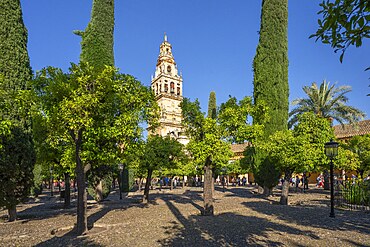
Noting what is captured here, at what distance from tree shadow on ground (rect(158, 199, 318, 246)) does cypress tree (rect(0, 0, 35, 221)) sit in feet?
22.3

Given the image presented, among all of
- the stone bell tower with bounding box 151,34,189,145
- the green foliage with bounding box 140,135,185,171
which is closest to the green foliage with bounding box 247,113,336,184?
the green foliage with bounding box 140,135,185,171

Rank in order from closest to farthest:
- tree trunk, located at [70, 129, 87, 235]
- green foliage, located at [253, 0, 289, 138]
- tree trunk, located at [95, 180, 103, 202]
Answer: tree trunk, located at [70, 129, 87, 235] < tree trunk, located at [95, 180, 103, 202] < green foliage, located at [253, 0, 289, 138]

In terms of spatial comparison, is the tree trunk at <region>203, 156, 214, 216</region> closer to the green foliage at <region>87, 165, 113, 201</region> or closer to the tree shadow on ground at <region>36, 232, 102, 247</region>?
the tree shadow on ground at <region>36, 232, 102, 247</region>

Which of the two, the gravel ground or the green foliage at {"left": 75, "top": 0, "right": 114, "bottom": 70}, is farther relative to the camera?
the green foliage at {"left": 75, "top": 0, "right": 114, "bottom": 70}

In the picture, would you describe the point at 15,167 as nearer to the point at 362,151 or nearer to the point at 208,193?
the point at 208,193

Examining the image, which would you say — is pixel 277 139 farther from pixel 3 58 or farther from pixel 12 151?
pixel 3 58

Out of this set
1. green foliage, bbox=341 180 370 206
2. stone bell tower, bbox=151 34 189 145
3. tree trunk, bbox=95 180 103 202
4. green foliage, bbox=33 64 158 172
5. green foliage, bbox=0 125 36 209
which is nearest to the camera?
green foliage, bbox=33 64 158 172

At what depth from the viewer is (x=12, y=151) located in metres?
10.5

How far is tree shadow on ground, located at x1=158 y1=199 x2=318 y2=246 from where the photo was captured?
6949 mm

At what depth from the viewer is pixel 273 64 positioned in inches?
835

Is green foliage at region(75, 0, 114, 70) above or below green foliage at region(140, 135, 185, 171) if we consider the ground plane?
above

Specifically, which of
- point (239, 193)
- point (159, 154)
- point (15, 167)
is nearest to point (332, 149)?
point (159, 154)

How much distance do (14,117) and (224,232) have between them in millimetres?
9961

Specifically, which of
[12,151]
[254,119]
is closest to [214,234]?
[254,119]
